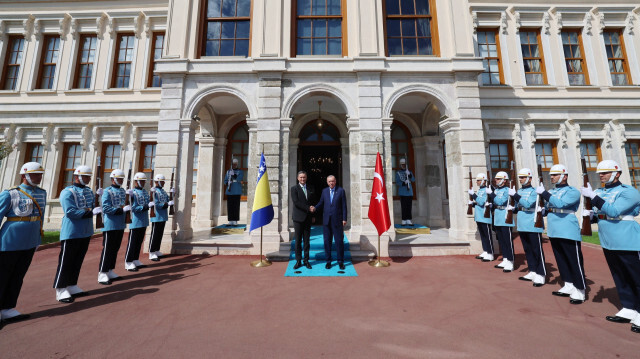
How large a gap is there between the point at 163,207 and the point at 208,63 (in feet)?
14.6

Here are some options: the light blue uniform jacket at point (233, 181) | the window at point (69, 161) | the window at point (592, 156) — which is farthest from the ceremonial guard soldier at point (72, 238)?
the window at point (592, 156)

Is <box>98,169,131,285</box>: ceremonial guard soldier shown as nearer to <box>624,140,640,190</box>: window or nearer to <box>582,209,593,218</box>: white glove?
<box>582,209,593,218</box>: white glove

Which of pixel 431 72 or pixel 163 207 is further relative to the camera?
pixel 431 72

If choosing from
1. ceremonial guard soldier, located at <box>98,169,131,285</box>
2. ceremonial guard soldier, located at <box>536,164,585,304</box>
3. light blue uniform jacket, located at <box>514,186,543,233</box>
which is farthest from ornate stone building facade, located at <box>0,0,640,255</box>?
ceremonial guard soldier, located at <box>536,164,585,304</box>

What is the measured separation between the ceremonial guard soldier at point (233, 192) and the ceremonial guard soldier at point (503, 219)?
8.09 meters

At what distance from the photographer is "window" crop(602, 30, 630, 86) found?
10.6m

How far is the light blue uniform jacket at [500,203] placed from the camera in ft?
18.4

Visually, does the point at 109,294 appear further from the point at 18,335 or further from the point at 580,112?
the point at 580,112

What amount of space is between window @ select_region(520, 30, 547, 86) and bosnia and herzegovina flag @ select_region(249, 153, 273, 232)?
1201 cm

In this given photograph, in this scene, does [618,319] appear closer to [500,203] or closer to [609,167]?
[609,167]

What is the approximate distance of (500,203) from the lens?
567 centimetres

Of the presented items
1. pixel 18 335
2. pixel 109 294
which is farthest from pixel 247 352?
pixel 109 294

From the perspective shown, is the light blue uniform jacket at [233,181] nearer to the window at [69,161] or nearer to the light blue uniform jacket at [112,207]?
the light blue uniform jacket at [112,207]

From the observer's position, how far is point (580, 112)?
10188 mm
